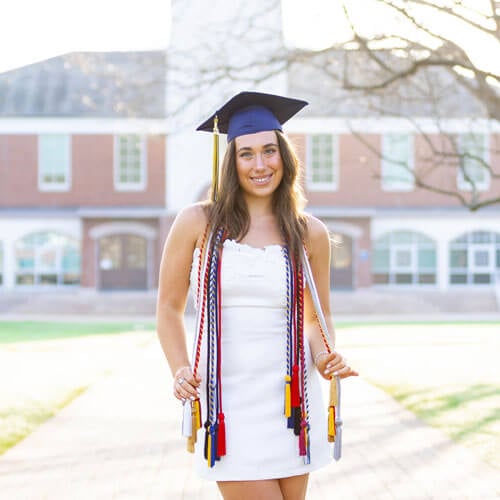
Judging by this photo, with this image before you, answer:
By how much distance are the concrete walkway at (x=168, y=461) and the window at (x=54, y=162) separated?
2752 centimetres

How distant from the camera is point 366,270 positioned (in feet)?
119

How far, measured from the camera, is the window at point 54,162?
3703 cm

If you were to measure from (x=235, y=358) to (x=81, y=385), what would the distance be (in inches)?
381

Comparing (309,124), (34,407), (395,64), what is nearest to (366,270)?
(309,124)

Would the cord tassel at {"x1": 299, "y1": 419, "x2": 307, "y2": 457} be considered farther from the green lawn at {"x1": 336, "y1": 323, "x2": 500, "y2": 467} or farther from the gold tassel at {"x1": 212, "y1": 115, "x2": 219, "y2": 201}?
the green lawn at {"x1": 336, "y1": 323, "x2": 500, "y2": 467}

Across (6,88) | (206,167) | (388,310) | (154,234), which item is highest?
(6,88)

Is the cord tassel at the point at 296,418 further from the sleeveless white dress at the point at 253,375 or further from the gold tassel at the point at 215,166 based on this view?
the gold tassel at the point at 215,166

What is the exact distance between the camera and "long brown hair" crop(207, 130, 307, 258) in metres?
3.47

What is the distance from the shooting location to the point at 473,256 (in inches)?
1462

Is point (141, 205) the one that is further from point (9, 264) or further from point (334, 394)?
point (334, 394)

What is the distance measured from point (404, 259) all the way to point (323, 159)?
519cm

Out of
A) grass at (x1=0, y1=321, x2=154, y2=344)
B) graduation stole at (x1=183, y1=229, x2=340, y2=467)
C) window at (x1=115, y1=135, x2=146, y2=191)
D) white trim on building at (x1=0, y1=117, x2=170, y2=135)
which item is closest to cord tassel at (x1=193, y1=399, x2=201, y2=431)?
graduation stole at (x1=183, y1=229, x2=340, y2=467)

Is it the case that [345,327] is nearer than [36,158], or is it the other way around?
[345,327]

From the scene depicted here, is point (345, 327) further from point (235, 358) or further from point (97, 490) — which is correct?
point (235, 358)
